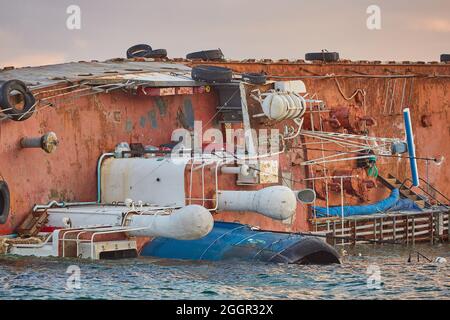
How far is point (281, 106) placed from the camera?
112 feet

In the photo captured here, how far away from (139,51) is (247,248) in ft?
46.9

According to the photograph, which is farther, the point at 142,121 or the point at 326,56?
the point at 326,56

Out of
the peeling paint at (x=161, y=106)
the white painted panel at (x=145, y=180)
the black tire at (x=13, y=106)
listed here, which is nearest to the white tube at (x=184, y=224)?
the white painted panel at (x=145, y=180)

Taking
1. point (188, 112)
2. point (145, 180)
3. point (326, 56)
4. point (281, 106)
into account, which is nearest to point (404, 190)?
point (326, 56)

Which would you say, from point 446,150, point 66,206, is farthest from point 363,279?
point 446,150

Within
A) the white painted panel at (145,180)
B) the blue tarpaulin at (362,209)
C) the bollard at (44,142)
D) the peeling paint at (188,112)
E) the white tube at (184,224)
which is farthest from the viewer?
the blue tarpaulin at (362,209)

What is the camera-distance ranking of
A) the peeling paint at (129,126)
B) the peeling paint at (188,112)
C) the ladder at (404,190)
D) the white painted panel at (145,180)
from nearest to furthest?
the white painted panel at (145,180) → the peeling paint at (129,126) → the peeling paint at (188,112) → the ladder at (404,190)

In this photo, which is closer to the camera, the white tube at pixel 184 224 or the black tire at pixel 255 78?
the white tube at pixel 184 224

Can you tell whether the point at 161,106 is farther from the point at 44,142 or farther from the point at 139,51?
the point at 139,51

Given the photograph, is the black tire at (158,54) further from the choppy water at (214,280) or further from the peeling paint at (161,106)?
the choppy water at (214,280)

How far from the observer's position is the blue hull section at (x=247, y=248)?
29547 mm

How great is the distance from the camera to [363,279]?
27.9 metres

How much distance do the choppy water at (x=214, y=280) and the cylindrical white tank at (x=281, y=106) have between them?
206 inches
